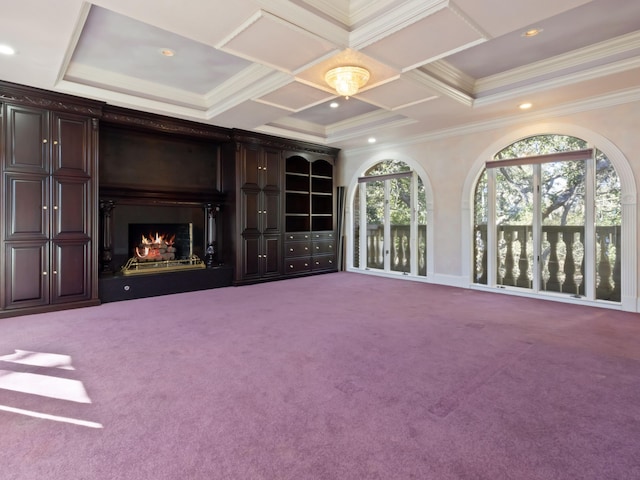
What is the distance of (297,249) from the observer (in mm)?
7098

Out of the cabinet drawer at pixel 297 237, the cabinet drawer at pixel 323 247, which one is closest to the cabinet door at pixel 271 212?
the cabinet drawer at pixel 297 237

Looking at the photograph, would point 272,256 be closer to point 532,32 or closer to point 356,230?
point 356,230

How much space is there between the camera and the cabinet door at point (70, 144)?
4.38 metres

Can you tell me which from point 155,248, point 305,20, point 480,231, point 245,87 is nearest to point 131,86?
point 245,87

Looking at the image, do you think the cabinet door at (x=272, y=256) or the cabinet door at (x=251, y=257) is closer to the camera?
the cabinet door at (x=251, y=257)

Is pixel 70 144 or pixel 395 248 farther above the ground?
pixel 70 144

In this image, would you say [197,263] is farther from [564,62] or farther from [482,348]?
[564,62]

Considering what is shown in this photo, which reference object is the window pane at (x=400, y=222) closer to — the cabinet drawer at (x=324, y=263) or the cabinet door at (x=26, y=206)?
the cabinet drawer at (x=324, y=263)

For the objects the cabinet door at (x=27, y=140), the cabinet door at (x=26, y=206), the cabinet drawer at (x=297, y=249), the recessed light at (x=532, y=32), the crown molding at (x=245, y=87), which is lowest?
the cabinet drawer at (x=297, y=249)

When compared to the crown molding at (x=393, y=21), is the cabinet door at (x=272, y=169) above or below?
below

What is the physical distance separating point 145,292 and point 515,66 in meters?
5.75

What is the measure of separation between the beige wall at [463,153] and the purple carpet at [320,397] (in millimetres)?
2021

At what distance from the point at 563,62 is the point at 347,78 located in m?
2.59

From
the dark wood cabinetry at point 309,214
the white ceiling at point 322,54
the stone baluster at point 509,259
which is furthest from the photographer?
the dark wood cabinetry at point 309,214
